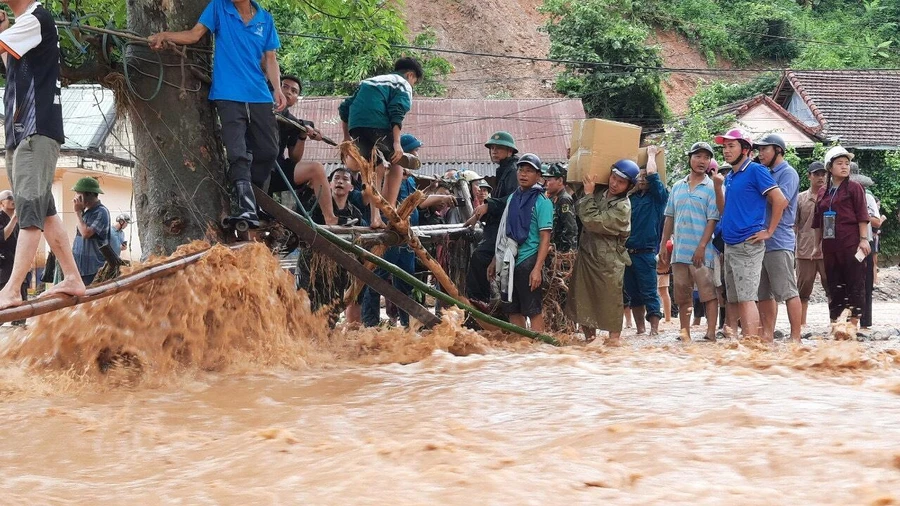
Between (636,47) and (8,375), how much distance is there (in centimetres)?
2927

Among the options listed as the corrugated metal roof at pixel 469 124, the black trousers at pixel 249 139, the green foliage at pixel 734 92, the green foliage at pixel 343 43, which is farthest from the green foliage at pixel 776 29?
the black trousers at pixel 249 139

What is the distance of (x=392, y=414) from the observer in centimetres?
430

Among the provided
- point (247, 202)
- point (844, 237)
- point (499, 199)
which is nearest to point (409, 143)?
point (499, 199)

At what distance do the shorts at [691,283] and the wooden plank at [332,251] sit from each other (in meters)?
2.74

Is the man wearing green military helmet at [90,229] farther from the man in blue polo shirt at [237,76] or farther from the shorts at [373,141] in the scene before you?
the man in blue polo shirt at [237,76]

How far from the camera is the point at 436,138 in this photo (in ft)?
88.1

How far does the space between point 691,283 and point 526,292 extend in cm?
167

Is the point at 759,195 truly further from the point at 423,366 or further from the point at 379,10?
the point at 379,10

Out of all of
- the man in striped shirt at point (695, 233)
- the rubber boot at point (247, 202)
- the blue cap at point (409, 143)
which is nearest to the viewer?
the rubber boot at point (247, 202)

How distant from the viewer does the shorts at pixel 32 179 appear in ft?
15.1

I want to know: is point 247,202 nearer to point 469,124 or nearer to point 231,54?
point 231,54

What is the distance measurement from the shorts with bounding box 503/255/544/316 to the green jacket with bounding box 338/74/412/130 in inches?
72.3

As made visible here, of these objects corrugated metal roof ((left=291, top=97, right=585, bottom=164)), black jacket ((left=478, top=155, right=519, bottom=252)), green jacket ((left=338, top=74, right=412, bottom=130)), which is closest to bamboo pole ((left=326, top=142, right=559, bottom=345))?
Result: green jacket ((left=338, top=74, right=412, bottom=130))

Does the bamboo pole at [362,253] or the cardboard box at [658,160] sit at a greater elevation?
the cardboard box at [658,160]
